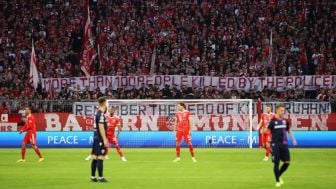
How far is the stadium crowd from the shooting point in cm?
4262

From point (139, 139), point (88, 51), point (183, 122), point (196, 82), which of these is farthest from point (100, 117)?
point (88, 51)

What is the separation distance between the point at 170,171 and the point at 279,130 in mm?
5914

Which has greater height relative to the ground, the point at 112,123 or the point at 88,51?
the point at 88,51

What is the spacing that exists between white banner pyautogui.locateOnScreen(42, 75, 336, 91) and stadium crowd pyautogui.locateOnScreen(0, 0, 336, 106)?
0.56 metres

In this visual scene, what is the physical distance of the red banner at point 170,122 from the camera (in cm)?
3800

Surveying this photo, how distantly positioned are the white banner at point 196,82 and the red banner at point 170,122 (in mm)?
3961

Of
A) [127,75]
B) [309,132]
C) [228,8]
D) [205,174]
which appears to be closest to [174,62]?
[127,75]

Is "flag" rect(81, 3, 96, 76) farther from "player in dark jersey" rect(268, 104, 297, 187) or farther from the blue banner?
"player in dark jersey" rect(268, 104, 297, 187)

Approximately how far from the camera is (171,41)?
46219mm

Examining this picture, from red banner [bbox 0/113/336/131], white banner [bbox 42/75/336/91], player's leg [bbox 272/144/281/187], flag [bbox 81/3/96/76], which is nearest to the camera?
player's leg [bbox 272/144/281/187]

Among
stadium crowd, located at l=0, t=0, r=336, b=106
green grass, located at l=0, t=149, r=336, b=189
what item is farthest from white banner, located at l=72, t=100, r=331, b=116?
green grass, located at l=0, t=149, r=336, b=189

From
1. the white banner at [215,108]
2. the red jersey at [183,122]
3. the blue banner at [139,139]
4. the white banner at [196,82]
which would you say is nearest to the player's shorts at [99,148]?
the red jersey at [183,122]

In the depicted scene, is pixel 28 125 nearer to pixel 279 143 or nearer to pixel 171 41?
pixel 279 143

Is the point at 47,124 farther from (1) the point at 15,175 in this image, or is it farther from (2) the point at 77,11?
(1) the point at 15,175
